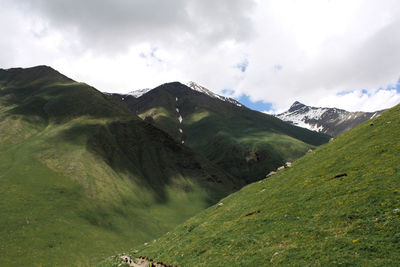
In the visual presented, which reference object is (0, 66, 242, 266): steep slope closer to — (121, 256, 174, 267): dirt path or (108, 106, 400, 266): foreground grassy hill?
(121, 256, 174, 267): dirt path

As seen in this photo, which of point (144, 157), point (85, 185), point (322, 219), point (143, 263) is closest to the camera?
point (322, 219)

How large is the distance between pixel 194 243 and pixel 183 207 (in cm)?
12543

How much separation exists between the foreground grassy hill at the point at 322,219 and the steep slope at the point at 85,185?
60.3 m

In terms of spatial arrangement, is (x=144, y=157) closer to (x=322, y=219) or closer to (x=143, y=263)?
(x=143, y=263)

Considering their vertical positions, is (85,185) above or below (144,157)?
below

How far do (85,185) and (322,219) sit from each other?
382 ft

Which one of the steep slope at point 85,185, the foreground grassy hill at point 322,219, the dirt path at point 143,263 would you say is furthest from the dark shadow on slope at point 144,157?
the foreground grassy hill at point 322,219

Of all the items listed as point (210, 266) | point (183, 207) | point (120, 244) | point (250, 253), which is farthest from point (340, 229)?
point (183, 207)

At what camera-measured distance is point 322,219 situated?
71.6ft

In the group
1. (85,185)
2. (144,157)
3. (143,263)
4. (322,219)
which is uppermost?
(144,157)

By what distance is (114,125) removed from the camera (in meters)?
182

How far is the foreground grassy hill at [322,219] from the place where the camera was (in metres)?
16.9

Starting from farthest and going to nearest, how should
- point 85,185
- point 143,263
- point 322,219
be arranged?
point 85,185 → point 143,263 → point 322,219

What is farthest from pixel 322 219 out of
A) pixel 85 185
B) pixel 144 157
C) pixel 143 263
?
pixel 144 157
